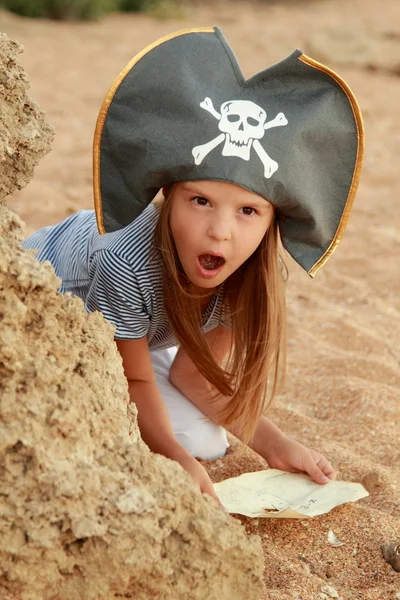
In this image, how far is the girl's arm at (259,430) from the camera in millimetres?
2357

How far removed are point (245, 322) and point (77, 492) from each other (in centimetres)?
109

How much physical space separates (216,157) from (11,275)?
0.69m

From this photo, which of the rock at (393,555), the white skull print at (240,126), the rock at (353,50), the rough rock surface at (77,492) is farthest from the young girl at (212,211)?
the rock at (353,50)

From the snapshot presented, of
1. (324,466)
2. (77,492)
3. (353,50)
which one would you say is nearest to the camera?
(77,492)

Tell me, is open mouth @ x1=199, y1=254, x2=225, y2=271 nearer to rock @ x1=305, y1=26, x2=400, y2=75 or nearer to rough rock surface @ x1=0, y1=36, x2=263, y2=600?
rough rock surface @ x1=0, y1=36, x2=263, y2=600

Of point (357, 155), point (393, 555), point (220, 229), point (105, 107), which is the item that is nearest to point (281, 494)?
point (393, 555)

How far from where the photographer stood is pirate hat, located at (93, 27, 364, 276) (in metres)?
1.94

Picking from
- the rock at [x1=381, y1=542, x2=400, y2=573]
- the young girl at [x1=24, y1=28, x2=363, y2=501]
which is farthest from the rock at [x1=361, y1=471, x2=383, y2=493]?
the rock at [x1=381, y1=542, x2=400, y2=573]

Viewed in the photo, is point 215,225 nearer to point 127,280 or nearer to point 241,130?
point 241,130

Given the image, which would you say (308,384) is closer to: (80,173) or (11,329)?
(11,329)

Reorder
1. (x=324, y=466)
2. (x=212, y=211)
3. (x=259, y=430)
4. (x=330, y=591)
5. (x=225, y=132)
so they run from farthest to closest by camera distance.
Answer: (x=259, y=430)
(x=324, y=466)
(x=212, y=211)
(x=225, y=132)
(x=330, y=591)

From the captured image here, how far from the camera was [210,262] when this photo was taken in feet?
6.97

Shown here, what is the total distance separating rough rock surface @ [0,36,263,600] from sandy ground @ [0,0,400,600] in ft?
1.26

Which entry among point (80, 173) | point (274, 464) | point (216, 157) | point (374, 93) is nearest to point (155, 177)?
point (216, 157)
